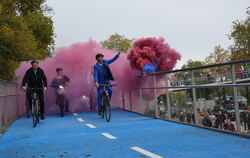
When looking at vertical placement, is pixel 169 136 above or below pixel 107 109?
below

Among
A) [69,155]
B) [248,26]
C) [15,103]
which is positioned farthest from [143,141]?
[248,26]

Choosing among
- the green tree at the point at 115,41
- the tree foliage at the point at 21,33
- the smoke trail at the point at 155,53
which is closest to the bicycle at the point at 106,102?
the smoke trail at the point at 155,53

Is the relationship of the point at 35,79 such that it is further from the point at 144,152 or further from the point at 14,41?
the point at 14,41

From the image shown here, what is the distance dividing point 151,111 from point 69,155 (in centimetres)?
731

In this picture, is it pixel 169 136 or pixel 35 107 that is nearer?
pixel 169 136

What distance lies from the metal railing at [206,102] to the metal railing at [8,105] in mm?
4897

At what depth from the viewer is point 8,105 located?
12.1 meters

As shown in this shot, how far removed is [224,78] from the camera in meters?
7.50

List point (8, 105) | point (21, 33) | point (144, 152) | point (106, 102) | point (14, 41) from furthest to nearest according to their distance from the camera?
1. point (21, 33)
2. point (14, 41)
3. point (8, 105)
4. point (106, 102)
5. point (144, 152)

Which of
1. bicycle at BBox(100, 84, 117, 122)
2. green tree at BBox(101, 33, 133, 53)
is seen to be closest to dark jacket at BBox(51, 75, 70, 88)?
bicycle at BBox(100, 84, 117, 122)

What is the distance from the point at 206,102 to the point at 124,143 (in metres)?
2.42

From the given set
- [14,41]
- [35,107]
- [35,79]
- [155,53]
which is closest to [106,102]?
[35,107]

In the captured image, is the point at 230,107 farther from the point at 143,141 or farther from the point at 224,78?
the point at 143,141

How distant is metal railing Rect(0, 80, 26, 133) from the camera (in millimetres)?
10584
